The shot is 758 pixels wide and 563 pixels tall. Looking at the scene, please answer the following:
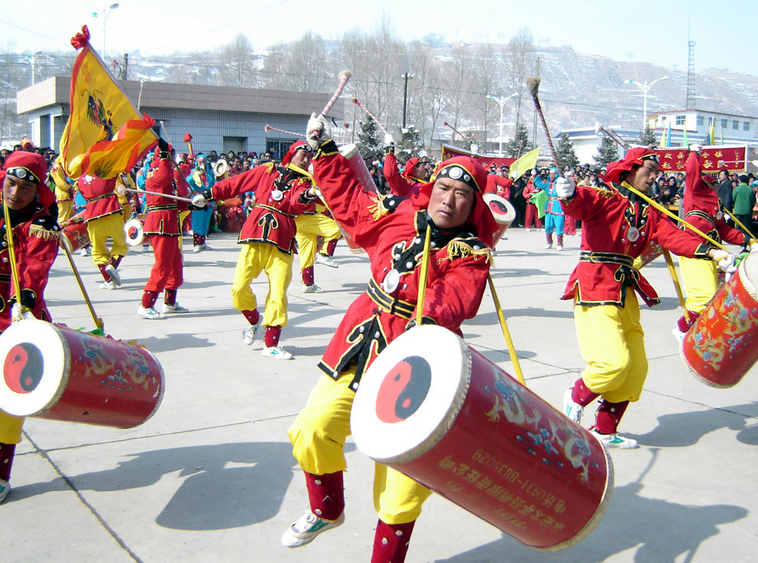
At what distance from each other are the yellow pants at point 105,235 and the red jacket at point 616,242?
6.74 meters

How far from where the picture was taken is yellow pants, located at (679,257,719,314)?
22.6 ft

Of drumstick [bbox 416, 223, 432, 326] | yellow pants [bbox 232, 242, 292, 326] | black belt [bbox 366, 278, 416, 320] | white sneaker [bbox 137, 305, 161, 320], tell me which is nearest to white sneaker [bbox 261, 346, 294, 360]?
yellow pants [bbox 232, 242, 292, 326]

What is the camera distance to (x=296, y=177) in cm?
666

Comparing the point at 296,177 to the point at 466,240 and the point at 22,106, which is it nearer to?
the point at 466,240

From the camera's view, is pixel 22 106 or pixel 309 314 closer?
pixel 309 314

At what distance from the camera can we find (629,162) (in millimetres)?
4660

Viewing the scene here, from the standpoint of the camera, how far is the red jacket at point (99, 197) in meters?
9.21

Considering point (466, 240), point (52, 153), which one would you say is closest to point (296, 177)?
point (466, 240)

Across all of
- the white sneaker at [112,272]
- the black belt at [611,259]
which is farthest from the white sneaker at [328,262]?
the black belt at [611,259]

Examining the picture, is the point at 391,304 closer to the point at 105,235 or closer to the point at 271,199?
the point at 271,199

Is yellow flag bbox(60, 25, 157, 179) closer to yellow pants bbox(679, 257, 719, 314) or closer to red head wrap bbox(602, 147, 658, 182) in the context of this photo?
red head wrap bbox(602, 147, 658, 182)

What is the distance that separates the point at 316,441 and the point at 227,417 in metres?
2.22

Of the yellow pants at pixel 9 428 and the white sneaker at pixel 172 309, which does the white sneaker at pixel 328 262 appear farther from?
the yellow pants at pixel 9 428

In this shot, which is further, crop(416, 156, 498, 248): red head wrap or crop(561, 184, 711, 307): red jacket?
crop(561, 184, 711, 307): red jacket
